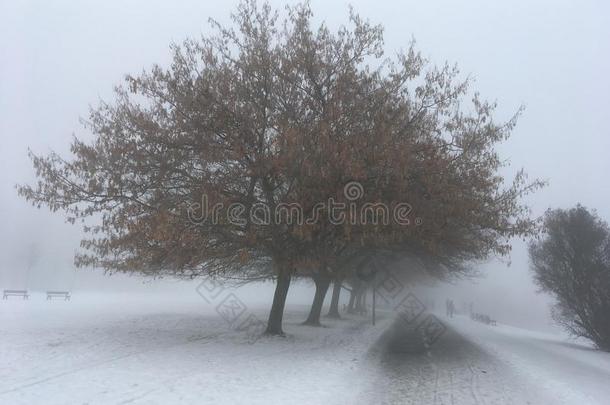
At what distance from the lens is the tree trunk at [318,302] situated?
80.5 ft

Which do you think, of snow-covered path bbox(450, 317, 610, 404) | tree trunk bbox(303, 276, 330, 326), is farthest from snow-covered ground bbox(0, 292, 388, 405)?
tree trunk bbox(303, 276, 330, 326)

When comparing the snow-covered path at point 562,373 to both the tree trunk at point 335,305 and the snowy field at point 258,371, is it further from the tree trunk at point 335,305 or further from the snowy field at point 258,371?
the tree trunk at point 335,305

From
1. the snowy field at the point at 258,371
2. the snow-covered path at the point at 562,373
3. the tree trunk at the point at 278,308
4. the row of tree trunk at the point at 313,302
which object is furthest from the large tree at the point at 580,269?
the tree trunk at the point at 278,308

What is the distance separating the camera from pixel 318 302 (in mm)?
25938

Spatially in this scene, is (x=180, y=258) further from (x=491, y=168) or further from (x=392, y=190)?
(x=491, y=168)

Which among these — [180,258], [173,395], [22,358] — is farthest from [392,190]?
[22,358]

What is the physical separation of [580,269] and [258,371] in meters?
18.7

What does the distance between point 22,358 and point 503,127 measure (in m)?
15.4

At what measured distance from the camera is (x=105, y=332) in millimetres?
15594

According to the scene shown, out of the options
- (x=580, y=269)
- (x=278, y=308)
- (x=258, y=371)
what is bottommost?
(x=258, y=371)

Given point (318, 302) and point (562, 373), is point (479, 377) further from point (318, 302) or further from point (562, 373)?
point (318, 302)

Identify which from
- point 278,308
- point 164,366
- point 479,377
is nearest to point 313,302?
point 278,308

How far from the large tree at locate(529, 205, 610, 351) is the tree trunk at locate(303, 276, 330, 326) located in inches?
455

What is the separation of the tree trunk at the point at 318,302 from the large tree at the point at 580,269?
11.6 meters
